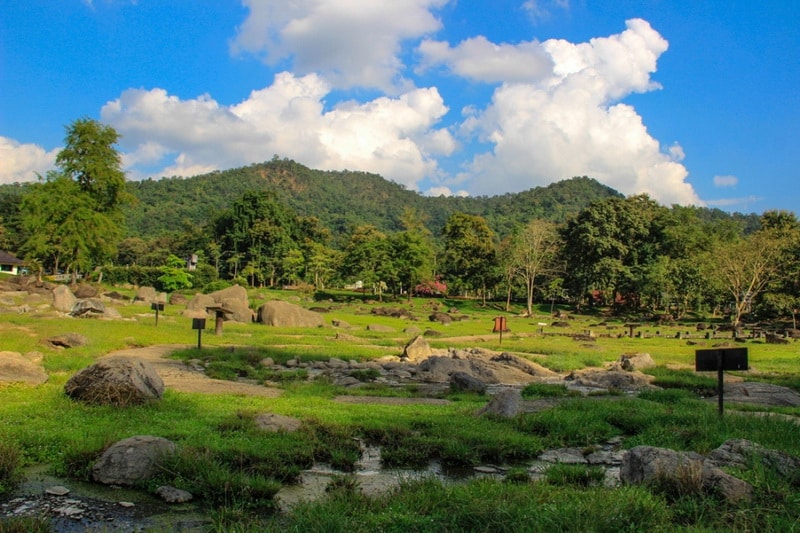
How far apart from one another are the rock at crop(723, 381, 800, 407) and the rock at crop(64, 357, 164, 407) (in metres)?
14.8

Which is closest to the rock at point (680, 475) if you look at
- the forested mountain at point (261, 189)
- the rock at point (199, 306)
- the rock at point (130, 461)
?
the rock at point (130, 461)

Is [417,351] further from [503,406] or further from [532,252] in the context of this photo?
[532,252]

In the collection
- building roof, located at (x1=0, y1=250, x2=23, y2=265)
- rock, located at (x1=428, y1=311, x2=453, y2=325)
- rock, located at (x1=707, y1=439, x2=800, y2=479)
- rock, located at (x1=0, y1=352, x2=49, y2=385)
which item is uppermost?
building roof, located at (x1=0, y1=250, x2=23, y2=265)

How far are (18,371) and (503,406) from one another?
36.0 ft

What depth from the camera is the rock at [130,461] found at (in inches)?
308

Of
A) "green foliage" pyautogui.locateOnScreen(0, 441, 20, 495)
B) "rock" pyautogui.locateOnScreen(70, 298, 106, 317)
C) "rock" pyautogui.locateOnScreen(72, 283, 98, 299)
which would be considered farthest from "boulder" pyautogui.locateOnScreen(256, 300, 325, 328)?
"green foliage" pyautogui.locateOnScreen(0, 441, 20, 495)

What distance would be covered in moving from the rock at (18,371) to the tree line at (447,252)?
50.2 m

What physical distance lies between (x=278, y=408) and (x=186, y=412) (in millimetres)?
1900

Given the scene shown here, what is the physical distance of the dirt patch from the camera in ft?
51.1

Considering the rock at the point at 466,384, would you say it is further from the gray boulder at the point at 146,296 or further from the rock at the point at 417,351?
the gray boulder at the point at 146,296

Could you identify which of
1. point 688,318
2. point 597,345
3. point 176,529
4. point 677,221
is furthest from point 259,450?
point 677,221

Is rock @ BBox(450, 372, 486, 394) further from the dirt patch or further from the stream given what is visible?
the stream

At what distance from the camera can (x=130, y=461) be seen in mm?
8000

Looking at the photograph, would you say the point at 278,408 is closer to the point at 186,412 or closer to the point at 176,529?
the point at 186,412
